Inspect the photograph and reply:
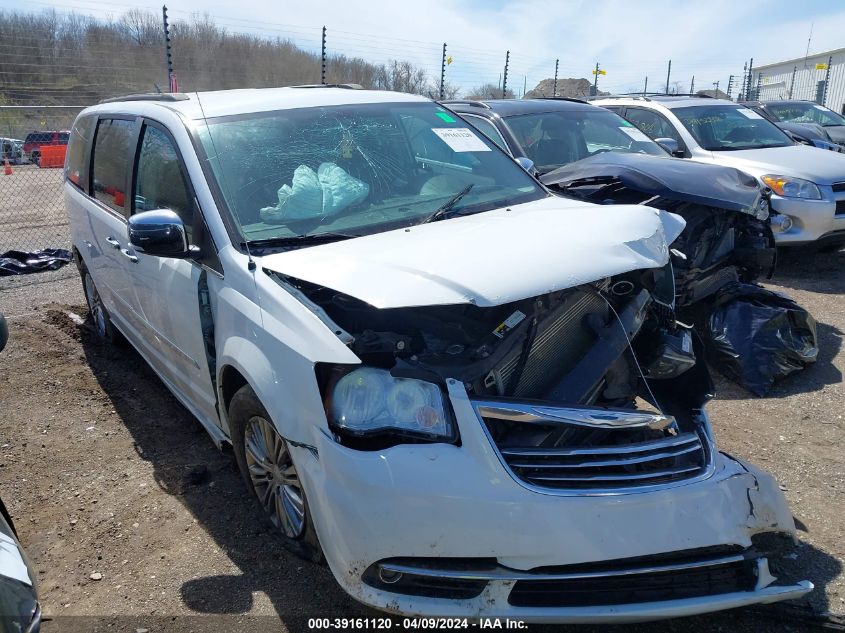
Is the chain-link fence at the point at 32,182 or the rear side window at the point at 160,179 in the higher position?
the rear side window at the point at 160,179

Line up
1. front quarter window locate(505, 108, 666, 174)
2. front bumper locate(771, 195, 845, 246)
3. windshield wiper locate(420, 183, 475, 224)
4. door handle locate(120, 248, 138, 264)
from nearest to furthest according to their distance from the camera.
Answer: windshield wiper locate(420, 183, 475, 224), door handle locate(120, 248, 138, 264), front quarter window locate(505, 108, 666, 174), front bumper locate(771, 195, 845, 246)

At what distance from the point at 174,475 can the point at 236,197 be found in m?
1.55

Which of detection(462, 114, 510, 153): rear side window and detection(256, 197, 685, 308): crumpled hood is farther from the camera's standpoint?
detection(462, 114, 510, 153): rear side window

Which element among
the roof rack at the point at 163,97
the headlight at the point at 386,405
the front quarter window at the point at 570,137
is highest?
the roof rack at the point at 163,97

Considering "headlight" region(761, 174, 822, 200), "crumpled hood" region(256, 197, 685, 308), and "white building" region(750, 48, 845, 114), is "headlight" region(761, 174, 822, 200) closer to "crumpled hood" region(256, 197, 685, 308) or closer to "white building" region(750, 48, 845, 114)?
"crumpled hood" region(256, 197, 685, 308)

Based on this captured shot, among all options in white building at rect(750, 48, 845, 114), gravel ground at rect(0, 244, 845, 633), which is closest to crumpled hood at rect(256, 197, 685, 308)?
gravel ground at rect(0, 244, 845, 633)

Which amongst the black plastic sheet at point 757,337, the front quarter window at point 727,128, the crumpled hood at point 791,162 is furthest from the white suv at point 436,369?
the front quarter window at point 727,128

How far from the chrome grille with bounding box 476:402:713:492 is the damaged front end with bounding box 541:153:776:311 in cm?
246

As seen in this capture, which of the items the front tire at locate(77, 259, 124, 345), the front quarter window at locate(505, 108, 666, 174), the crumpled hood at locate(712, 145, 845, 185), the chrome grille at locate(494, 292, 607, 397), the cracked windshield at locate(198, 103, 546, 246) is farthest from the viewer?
the crumpled hood at locate(712, 145, 845, 185)

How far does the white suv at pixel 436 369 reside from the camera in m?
2.07

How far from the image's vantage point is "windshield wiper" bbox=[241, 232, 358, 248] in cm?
281

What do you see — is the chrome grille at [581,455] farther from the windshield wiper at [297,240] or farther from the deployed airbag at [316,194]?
the deployed airbag at [316,194]

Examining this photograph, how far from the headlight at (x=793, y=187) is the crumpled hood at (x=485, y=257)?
456 centimetres

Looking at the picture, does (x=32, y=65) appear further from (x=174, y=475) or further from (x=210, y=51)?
(x=174, y=475)
